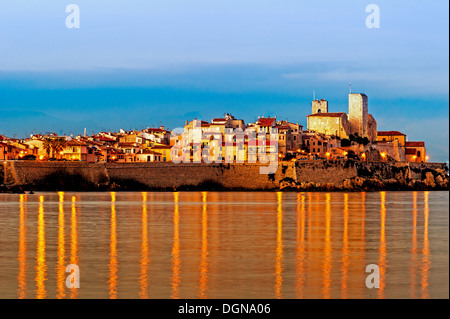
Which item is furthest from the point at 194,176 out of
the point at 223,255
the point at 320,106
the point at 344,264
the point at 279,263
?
the point at 344,264

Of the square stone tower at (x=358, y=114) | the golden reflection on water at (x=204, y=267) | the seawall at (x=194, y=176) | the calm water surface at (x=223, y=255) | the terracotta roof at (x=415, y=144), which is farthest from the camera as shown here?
the terracotta roof at (x=415, y=144)

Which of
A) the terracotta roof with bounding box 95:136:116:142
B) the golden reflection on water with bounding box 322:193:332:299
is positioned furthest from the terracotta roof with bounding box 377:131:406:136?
the golden reflection on water with bounding box 322:193:332:299

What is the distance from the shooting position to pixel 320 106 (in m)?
100

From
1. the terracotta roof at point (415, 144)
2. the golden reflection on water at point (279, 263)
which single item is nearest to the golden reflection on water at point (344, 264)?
the golden reflection on water at point (279, 263)

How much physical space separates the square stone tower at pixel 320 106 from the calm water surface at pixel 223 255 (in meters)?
69.8

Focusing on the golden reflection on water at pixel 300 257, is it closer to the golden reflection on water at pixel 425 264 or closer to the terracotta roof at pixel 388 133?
the golden reflection on water at pixel 425 264

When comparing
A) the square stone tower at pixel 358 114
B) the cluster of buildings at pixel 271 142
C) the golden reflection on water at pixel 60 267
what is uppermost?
the square stone tower at pixel 358 114

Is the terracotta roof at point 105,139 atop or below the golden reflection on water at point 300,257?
atop

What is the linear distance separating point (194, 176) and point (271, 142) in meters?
13.9

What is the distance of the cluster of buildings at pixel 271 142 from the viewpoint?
7369 centimetres

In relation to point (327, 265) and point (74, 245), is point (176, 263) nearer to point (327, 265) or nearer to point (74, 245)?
point (327, 265)

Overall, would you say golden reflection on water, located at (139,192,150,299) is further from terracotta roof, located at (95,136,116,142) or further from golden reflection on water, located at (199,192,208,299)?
terracotta roof, located at (95,136,116,142)
